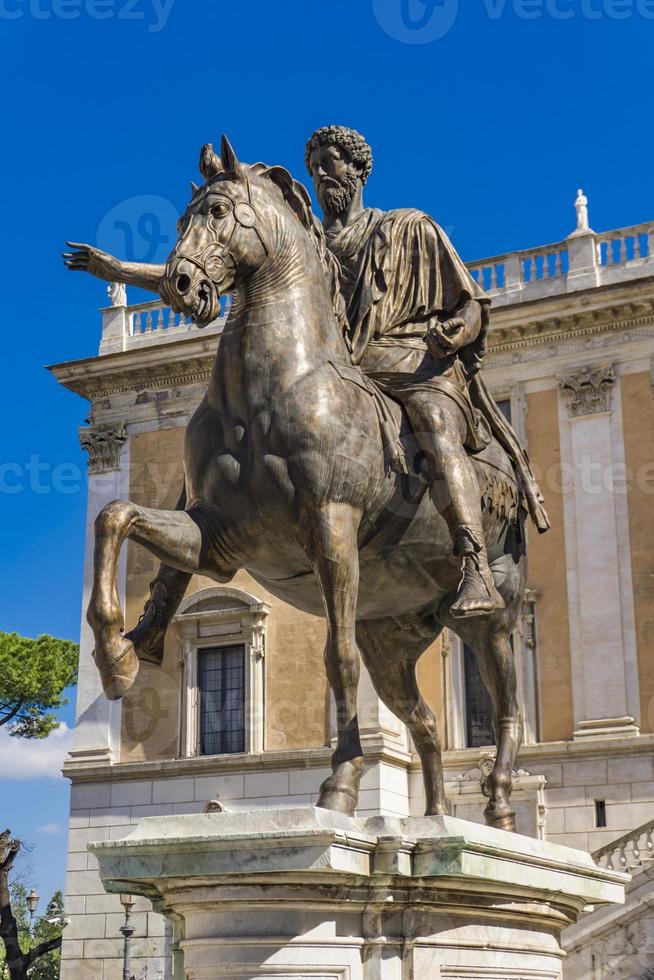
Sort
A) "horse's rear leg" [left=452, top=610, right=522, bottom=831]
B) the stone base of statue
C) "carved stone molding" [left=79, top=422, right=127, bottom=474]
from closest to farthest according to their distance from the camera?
the stone base of statue → "horse's rear leg" [left=452, top=610, right=522, bottom=831] → "carved stone molding" [left=79, top=422, right=127, bottom=474]

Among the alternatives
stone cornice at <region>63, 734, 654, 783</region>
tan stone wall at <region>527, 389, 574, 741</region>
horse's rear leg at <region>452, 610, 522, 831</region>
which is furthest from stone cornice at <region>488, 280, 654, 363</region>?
horse's rear leg at <region>452, 610, 522, 831</region>

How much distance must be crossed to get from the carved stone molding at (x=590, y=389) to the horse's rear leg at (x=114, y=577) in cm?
1960

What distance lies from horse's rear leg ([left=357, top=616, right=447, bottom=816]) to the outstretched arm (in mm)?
1877

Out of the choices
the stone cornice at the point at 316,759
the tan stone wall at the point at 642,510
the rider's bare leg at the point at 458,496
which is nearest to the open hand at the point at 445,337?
the rider's bare leg at the point at 458,496

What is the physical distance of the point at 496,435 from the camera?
676 centimetres

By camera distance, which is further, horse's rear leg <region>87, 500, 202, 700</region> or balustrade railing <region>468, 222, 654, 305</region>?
balustrade railing <region>468, 222, 654, 305</region>

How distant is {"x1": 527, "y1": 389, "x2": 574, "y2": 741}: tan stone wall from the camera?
23.0 metres

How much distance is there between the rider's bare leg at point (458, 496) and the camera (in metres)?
5.64

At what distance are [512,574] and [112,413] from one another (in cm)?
2264

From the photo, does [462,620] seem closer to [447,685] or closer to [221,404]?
[221,404]

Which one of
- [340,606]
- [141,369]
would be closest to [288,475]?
[340,606]

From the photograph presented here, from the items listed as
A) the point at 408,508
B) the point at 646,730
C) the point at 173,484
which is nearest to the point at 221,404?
the point at 408,508

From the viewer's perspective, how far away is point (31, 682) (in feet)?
128

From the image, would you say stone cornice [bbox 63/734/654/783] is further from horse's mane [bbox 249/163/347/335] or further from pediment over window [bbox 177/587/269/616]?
horse's mane [bbox 249/163/347/335]
